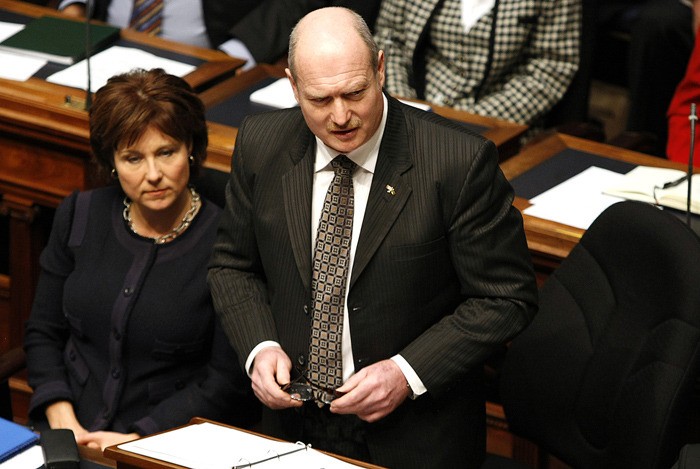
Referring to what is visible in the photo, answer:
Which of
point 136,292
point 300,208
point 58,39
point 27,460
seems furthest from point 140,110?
point 58,39

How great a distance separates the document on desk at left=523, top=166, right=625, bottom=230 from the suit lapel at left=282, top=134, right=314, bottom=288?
38.3 inches

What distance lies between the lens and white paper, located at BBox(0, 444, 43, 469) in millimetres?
2271

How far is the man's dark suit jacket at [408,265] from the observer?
230cm

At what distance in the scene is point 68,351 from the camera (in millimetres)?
2957

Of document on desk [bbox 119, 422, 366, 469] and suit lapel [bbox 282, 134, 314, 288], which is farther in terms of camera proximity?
suit lapel [bbox 282, 134, 314, 288]

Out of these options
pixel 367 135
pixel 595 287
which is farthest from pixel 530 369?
pixel 367 135

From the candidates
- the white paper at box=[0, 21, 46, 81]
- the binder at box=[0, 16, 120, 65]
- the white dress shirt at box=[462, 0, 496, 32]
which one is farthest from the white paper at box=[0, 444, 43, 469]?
the white dress shirt at box=[462, 0, 496, 32]

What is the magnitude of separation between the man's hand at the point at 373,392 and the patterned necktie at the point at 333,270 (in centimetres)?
8

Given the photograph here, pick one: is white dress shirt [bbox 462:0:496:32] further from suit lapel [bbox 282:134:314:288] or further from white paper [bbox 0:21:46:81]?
suit lapel [bbox 282:134:314:288]

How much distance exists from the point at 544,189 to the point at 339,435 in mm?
1161

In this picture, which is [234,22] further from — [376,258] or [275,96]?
[376,258]

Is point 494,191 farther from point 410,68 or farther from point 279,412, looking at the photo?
point 410,68

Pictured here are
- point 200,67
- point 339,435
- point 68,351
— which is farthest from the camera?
point 200,67

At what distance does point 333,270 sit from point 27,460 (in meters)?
0.67
